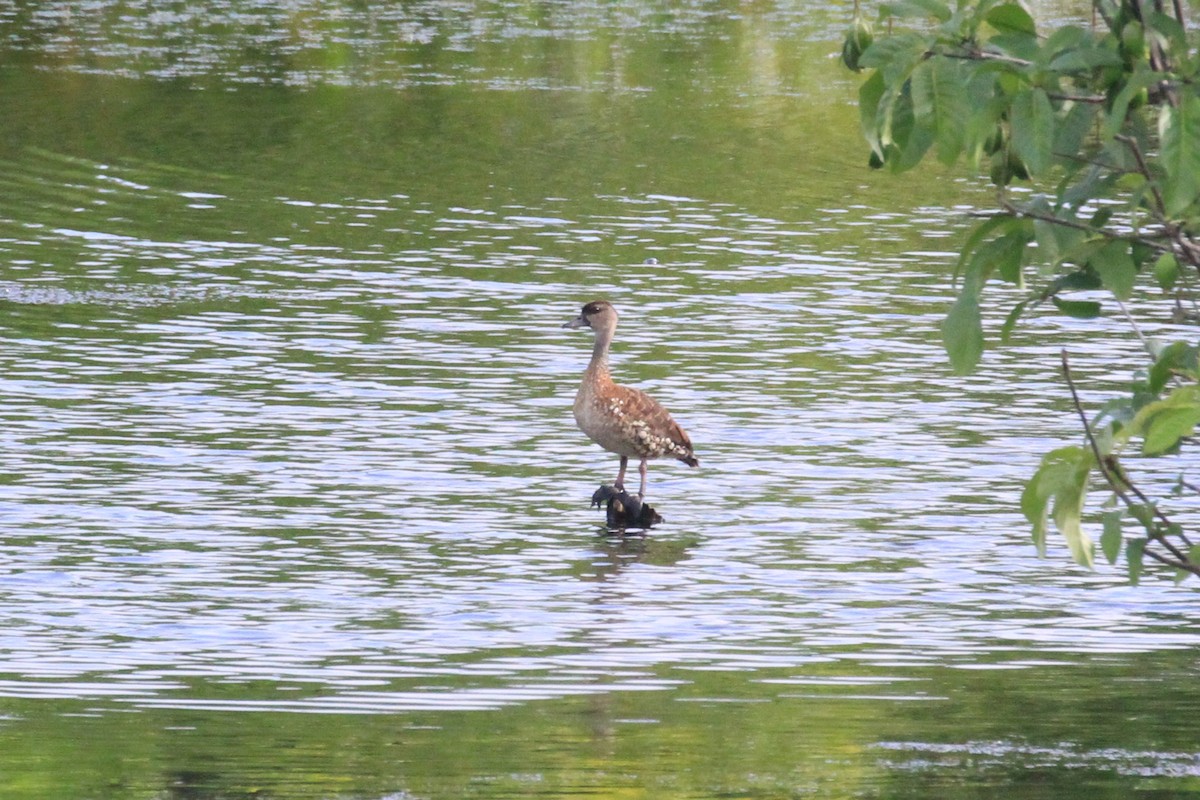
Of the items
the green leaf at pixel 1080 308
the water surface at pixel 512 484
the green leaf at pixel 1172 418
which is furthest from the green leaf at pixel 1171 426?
the water surface at pixel 512 484

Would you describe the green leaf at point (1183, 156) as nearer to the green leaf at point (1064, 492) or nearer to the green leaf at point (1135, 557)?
the green leaf at point (1064, 492)

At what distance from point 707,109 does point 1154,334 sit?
14.5 meters

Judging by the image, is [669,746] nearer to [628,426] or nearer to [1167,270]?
[1167,270]

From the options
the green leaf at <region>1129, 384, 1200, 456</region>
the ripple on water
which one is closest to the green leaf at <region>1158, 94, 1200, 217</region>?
the green leaf at <region>1129, 384, 1200, 456</region>

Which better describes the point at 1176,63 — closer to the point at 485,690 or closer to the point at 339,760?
the point at 339,760

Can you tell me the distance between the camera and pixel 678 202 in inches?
1016

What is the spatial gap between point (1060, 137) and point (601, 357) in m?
8.80

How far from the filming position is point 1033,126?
217 inches

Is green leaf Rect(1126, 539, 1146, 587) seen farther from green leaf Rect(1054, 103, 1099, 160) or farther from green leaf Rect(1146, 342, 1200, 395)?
green leaf Rect(1054, 103, 1099, 160)

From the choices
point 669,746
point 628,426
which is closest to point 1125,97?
point 669,746

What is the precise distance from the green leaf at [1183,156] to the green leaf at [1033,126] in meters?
0.26

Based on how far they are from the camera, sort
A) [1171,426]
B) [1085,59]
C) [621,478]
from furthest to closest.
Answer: [621,478] → [1085,59] → [1171,426]

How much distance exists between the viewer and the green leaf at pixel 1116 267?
6070 mm

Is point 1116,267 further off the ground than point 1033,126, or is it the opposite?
point 1033,126
